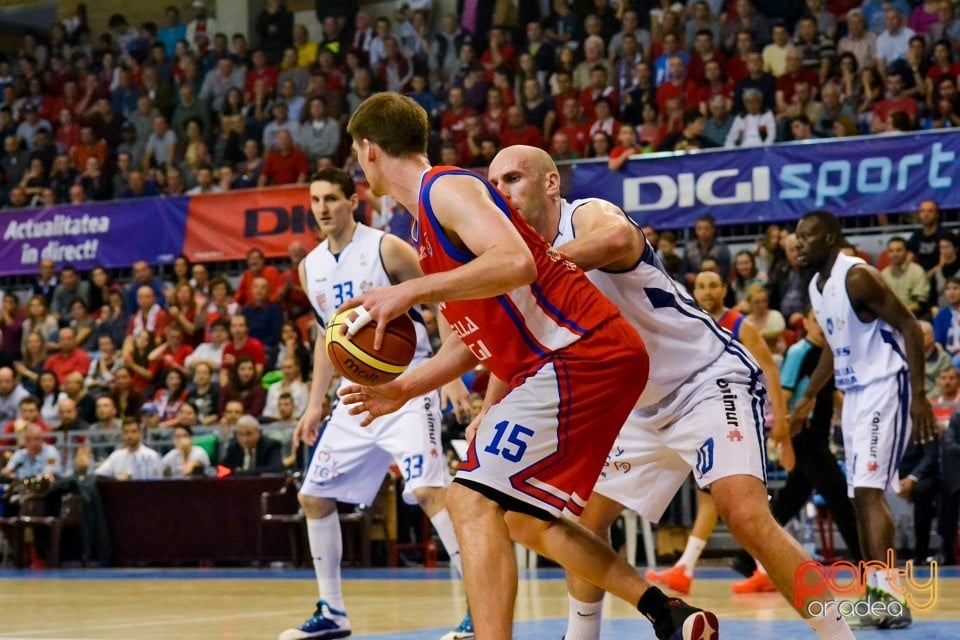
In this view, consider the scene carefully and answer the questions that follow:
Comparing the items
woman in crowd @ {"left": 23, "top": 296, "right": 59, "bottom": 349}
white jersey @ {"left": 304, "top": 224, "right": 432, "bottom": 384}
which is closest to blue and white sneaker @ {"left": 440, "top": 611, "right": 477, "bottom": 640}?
white jersey @ {"left": 304, "top": 224, "right": 432, "bottom": 384}

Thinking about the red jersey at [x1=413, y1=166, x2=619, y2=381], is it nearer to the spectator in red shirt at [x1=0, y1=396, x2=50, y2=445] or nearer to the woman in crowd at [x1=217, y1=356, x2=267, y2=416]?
the woman in crowd at [x1=217, y1=356, x2=267, y2=416]

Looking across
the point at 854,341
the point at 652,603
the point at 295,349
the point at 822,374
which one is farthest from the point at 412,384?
the point at 295,349

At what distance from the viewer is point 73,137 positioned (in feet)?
71.7

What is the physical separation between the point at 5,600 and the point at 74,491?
4.96 metres

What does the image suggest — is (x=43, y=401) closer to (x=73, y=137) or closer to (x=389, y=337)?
(x=73, y=137)

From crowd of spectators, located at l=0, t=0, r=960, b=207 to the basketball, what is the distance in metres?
11.2

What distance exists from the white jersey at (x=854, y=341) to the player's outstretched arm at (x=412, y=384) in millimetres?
3090

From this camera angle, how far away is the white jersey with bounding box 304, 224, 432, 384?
7.45 metres

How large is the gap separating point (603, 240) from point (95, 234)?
1568 centimetres

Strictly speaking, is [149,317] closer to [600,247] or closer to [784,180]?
[784,180]

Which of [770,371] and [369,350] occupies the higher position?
[369,350]

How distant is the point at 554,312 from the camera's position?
4.57m

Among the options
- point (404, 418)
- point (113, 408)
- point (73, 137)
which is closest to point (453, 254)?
point (404, 418)

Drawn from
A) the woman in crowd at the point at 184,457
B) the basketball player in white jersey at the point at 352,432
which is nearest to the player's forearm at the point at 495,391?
the basketball player in white jersey at the point at 352,432
